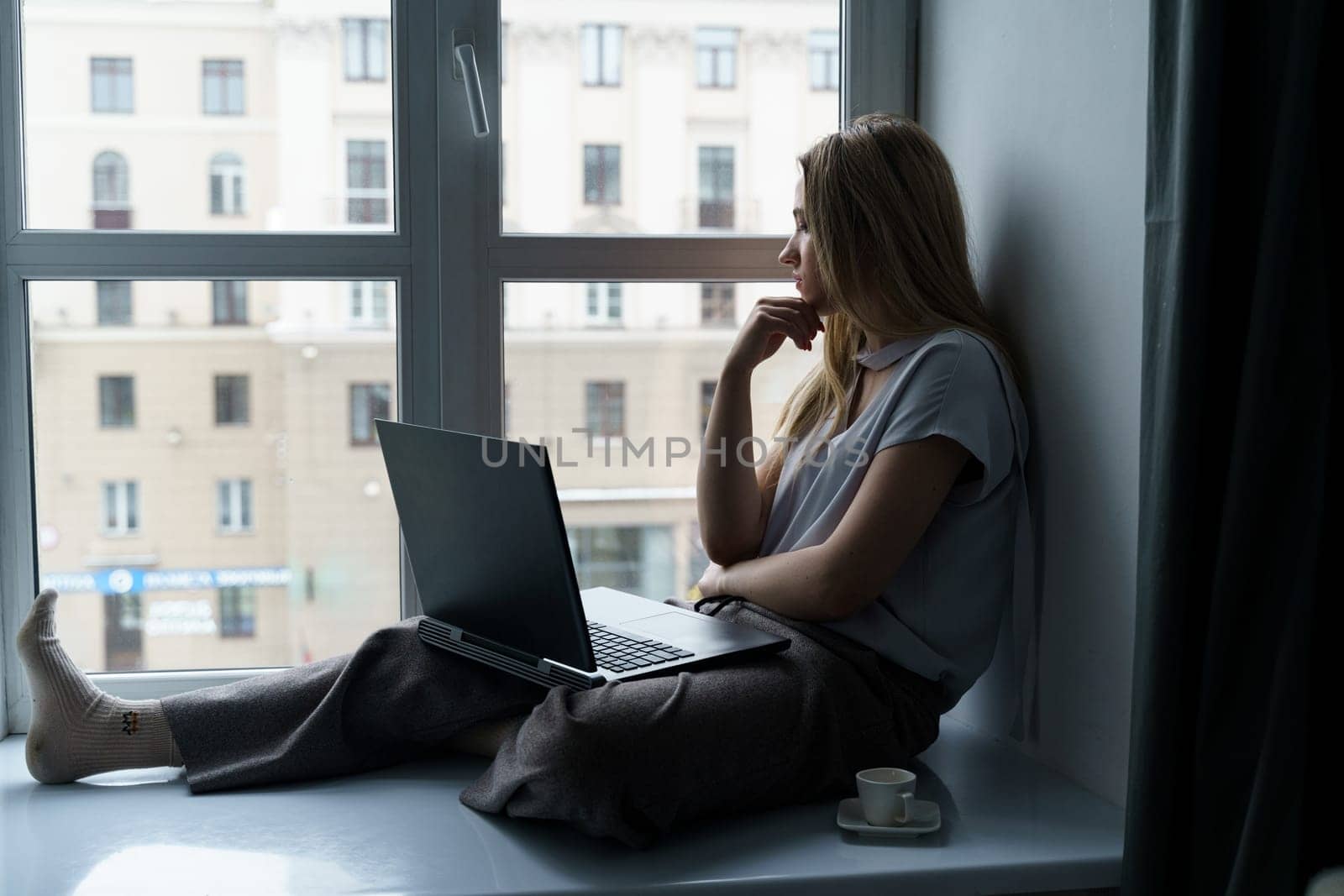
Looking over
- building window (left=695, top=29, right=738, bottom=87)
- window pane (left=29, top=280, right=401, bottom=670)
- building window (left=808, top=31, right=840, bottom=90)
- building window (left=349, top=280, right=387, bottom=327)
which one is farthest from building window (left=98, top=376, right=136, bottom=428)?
building window (left=808, top=31, right=840, bottom=90)

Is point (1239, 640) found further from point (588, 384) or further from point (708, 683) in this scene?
point (588, 384)

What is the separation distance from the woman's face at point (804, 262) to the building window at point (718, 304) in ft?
0.80

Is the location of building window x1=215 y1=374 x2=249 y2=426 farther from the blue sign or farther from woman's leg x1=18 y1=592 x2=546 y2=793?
woman's leg x1=18 y1=592 x2=546 y2=793

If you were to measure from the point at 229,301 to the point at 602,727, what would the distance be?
96cm

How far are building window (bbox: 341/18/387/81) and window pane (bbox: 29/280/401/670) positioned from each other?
320 mm

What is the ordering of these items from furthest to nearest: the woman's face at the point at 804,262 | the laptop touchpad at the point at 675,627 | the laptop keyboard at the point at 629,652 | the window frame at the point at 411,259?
the window frame at the point at 411,259
the woman's face at the point at 804,262
the laptop touchpad at the point at 675,627
the laptop keyboard at the point at 629,652

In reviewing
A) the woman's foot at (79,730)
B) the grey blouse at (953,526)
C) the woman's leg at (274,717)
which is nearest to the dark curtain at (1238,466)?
the grey blouse at (953,526)

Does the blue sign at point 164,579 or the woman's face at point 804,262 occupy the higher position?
the woman's face at point 804,262

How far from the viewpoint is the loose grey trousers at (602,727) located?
3.80 ft

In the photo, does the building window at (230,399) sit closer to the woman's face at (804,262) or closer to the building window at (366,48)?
the building window at (366,48)

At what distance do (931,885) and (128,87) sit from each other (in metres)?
1.54

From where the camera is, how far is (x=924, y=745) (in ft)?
4.51

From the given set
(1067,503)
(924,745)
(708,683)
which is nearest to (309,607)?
(708,683)

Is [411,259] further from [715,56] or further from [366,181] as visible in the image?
[715,56]
